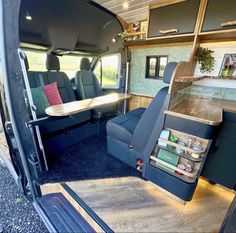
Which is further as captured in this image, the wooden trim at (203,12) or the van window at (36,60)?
the van window at (36,60)

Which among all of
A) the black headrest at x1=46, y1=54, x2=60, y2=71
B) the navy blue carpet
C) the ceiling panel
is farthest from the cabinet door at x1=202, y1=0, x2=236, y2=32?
the black headrest at x1=46, y1=54, x2=60, y2=71

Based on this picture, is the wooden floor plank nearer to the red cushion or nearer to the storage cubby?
the storage cubby

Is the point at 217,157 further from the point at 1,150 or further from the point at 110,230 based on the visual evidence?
the point at 1,150

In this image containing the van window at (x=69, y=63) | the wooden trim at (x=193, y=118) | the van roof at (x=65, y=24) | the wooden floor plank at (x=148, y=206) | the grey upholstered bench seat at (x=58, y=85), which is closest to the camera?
the wooden trim at (x=193, y=118)

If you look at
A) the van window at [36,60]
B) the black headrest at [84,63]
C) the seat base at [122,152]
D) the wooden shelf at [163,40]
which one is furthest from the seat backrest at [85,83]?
the seat base at [122,152]

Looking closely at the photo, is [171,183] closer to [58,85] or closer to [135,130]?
[135,130]

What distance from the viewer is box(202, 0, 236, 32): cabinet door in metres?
1.40

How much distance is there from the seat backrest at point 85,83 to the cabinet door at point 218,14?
6.06 feet

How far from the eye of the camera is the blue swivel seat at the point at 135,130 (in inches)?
49.0

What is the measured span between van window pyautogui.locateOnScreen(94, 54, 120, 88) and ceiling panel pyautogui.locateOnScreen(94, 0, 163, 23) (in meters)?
0.74

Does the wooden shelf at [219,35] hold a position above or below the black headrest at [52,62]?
above

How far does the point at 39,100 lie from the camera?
5.84ft

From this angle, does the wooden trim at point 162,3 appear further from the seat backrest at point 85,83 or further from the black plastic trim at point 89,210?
the black plastic trim at point 89,210

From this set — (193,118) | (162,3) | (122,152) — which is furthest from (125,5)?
(122,152)
